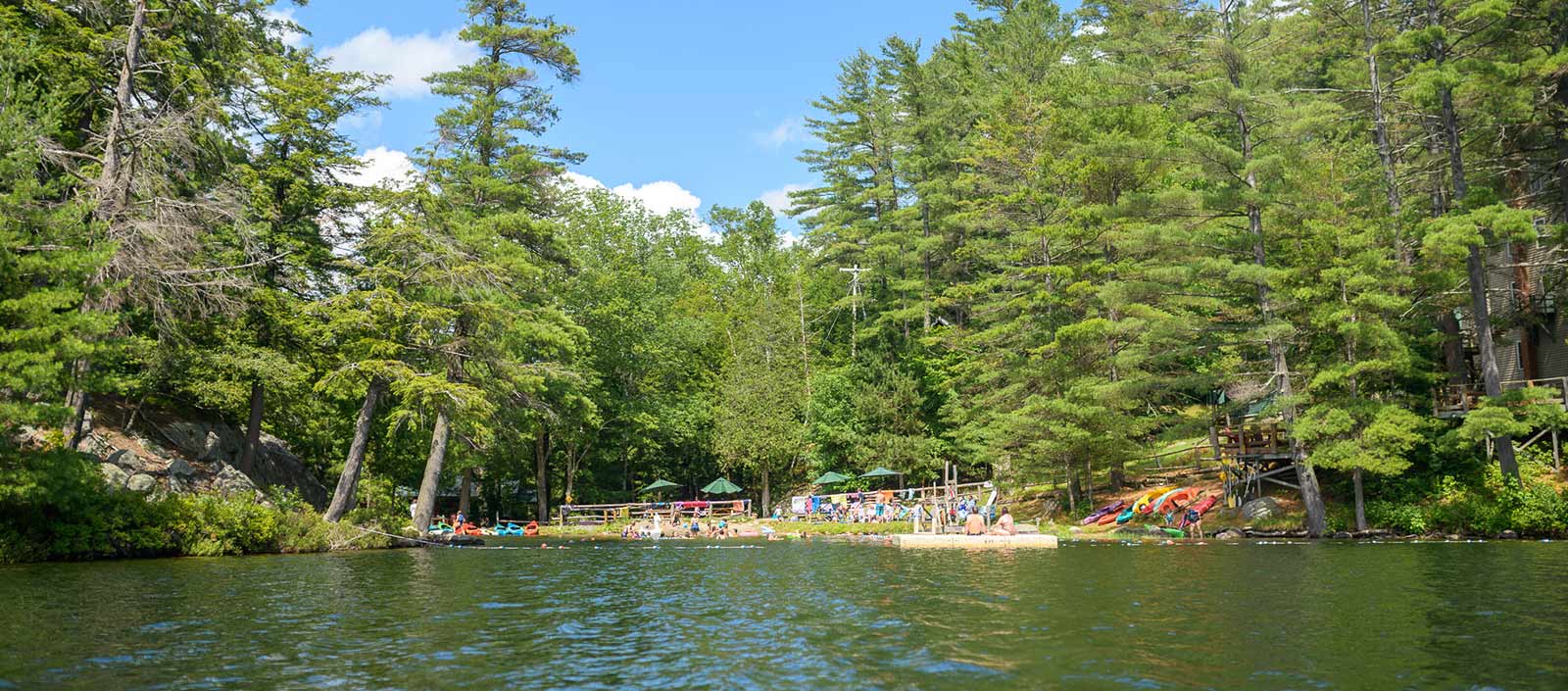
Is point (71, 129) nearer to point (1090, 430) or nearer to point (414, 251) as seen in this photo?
point (414, 251)

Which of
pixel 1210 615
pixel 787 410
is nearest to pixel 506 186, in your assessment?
pixel 787 410

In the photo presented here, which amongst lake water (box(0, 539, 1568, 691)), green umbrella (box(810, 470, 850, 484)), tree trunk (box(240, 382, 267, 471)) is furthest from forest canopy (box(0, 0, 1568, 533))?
lake water (box(0, 539, 1568, 691))

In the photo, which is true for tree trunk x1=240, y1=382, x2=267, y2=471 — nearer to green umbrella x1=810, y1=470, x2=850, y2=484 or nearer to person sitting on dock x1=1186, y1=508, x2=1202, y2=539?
green umbrella x1=810, y1=470, x2=850, y2=484

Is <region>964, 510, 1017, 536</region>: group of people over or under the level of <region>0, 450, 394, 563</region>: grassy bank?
under

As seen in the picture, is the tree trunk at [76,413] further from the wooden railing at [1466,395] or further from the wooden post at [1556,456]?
the wooden post at [1556,456]

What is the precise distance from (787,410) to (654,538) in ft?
49.9

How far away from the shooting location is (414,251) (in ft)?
105

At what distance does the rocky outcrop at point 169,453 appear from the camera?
25.8 m

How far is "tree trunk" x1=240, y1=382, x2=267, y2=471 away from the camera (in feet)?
104

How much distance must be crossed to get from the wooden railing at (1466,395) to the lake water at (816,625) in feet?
23.3

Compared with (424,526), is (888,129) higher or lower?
higher

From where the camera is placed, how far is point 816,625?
1368 cm

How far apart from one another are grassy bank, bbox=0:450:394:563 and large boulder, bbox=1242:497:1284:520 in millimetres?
28445

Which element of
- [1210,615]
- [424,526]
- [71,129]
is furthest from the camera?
[424,526]
